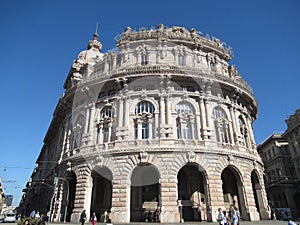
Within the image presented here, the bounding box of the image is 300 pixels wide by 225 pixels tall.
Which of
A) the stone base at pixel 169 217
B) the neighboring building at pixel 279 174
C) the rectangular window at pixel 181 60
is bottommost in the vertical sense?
the stone base at pixel 169 217

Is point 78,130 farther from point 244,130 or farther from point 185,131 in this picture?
point 244,130

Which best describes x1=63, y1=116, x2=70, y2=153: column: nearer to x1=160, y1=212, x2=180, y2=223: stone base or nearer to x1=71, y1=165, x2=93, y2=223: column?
x1=71, y1=165, x2=93, y2=223: column

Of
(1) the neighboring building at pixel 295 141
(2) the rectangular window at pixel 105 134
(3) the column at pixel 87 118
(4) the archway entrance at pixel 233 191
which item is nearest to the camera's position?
(4) the archway entrance at pixel 233 191

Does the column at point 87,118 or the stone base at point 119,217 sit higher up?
the column at point 87,118

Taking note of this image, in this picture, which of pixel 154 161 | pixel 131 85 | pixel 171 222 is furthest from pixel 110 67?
pixel 171 222

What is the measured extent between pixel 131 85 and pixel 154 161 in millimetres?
9112

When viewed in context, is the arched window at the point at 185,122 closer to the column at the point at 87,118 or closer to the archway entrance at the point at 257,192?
the archway entrance at the point at 257,192

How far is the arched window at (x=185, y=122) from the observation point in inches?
985

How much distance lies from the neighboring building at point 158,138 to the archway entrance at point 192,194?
0.10 m

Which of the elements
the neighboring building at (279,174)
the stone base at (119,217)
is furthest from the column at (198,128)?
the neighboring building at (279,174)

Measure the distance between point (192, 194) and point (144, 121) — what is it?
8.75m

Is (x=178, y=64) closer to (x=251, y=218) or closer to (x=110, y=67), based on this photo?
(x=110, y=67)

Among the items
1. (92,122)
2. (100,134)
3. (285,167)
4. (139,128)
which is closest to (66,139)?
(92,122)

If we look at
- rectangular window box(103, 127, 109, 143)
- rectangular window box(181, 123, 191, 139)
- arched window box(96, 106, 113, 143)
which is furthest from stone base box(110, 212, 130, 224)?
rectangular window box(181, 123, 191, 139)
